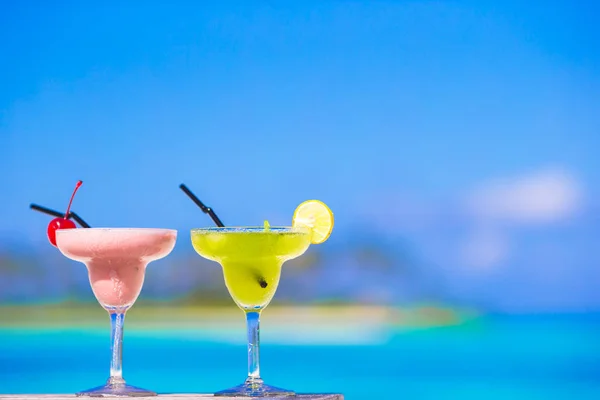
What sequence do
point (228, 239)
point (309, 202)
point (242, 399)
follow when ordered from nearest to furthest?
point (242, 399)
point (228, 239)
point (309, 202)

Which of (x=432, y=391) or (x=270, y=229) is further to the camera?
(x=432, y=391)

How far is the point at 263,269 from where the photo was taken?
7.41ft

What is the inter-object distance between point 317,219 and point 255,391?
0.50 metres

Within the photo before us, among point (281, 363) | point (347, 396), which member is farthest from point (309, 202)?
point (281, 363)

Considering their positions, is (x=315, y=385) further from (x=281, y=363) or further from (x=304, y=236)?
(x=304, y=236)

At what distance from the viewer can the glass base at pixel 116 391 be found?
2.14 m

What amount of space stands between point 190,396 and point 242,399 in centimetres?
17

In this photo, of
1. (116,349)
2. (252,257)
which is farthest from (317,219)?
(116,349)

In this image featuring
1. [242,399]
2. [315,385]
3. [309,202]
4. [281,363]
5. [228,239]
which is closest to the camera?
[242,399]

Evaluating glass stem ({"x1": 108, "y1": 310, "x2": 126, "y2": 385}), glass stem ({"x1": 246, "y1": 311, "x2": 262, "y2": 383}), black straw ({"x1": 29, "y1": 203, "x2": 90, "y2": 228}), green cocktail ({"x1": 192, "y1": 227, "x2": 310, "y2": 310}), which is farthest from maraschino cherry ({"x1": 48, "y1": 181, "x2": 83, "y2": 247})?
glass stem ({"x1": 246, "y1": 311, "x2": 262, "y2": 383})

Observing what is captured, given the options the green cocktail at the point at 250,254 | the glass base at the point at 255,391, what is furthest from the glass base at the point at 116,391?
the green cocktail at the point at 250,254

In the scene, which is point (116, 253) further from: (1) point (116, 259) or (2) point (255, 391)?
(2) point (255, 391)

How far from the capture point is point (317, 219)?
2432 mm

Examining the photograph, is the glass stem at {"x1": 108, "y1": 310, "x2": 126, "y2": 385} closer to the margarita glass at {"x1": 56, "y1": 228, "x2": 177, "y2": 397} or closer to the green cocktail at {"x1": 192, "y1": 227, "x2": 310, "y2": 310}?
the margarita glass at {"x1": 56, "y1": 228, "x2": 177, "y2": 397}
